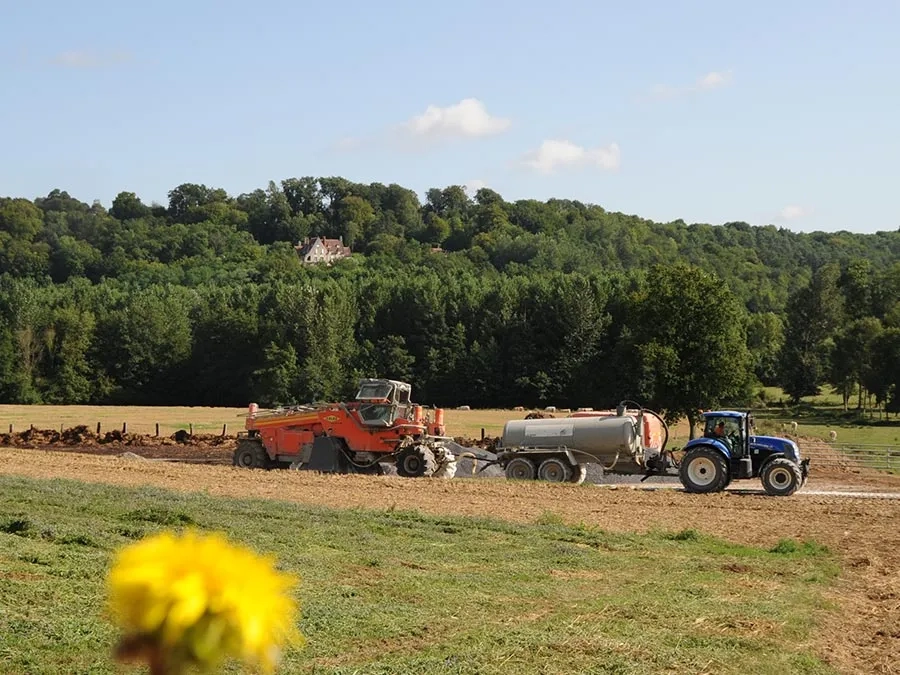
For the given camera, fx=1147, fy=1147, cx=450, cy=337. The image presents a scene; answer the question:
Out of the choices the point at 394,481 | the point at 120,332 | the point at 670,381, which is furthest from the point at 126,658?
the point at 120,332

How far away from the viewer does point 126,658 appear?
1.81 meters

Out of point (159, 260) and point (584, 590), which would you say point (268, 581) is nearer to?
point (584, 590)

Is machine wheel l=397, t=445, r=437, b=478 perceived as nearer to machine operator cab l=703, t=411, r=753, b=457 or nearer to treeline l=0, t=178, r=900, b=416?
machine operator cab l=703, t=411, r=753, b=457

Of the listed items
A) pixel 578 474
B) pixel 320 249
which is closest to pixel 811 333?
pixel 578 474

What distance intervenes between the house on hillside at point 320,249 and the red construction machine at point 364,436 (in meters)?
141

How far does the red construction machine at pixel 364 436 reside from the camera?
105 ft

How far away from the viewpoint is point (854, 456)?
42.0 meters

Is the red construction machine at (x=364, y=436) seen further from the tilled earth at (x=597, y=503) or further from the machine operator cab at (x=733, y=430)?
the machine operator cab at (x=733, y=430)

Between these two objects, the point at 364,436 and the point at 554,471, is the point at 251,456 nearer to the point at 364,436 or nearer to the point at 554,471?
the point at 364,436

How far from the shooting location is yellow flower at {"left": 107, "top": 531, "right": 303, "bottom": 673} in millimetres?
1797

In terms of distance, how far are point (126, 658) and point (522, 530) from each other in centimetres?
Result: 1795

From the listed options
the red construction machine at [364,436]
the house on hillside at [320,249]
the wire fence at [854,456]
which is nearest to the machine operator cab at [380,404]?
the red construction machine at [364,436]

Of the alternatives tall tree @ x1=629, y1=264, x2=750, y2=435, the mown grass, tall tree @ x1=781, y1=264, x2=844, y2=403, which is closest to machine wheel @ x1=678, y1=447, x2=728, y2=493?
the mown grass

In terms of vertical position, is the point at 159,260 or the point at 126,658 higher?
the point at 159,260
